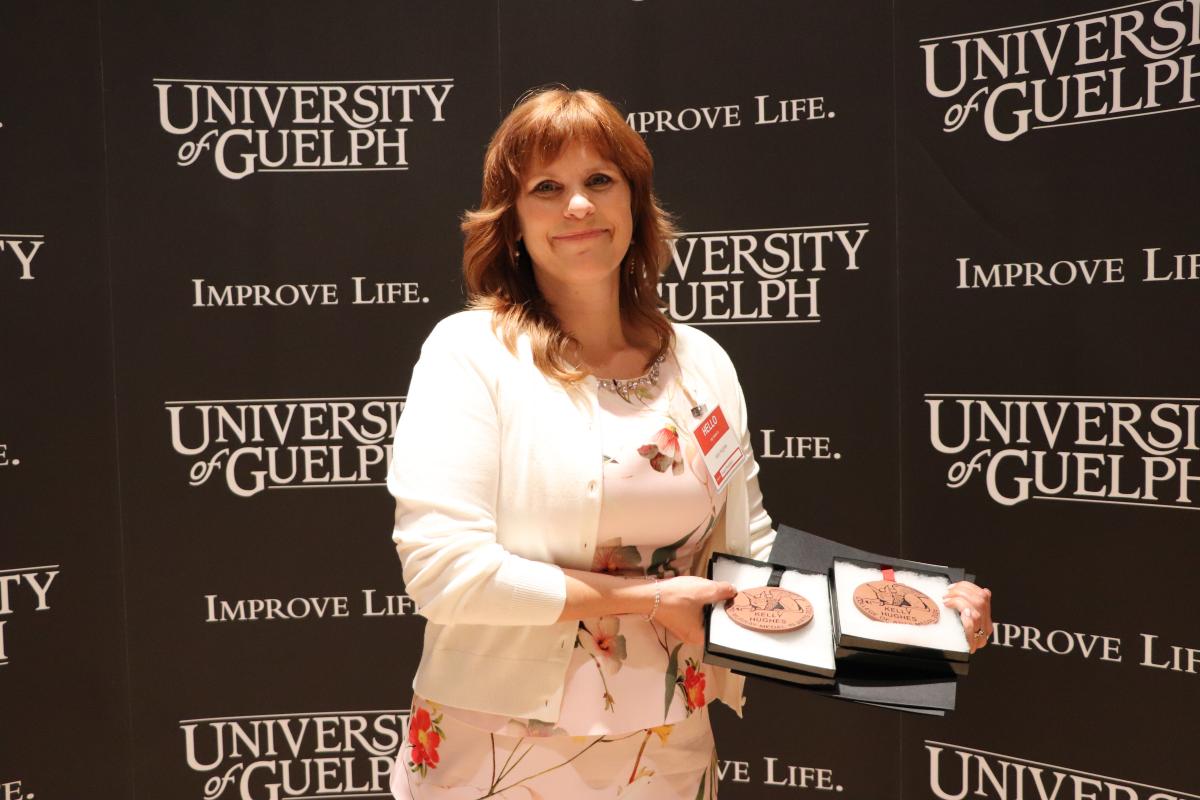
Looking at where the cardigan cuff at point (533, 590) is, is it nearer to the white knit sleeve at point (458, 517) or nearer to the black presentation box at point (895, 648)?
the white knit sleeve at point (458, 517)

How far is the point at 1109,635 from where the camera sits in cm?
253

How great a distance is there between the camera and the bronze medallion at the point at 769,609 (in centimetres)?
145

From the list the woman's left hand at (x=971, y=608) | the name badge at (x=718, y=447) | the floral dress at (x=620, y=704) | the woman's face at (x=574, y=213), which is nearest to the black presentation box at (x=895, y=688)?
the woman's left hand at (x=971, y=608)

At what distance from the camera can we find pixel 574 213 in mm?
1603

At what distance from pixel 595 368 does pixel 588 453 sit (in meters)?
0.22

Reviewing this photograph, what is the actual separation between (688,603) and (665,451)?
26 centimetres

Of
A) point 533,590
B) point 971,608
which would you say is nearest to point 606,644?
point 533,590

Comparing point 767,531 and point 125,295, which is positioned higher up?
point 125,295

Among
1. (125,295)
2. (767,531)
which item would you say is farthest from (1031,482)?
(125,295)

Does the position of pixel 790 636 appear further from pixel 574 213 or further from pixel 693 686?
pixel 574 213

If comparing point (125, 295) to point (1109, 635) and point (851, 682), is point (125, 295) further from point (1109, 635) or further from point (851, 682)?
point (1109, 635)

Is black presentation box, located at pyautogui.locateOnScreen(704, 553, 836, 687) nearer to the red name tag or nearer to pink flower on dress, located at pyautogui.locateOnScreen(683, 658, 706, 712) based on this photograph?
pink flower on dress, located at pyautogui.locateOnScreen(683, 658, 706, 712)

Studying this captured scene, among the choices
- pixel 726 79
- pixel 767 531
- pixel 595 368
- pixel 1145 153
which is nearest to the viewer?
pixel 595 368

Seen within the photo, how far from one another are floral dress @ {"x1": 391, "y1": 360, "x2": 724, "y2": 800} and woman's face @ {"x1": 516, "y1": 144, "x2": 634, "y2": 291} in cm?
24
